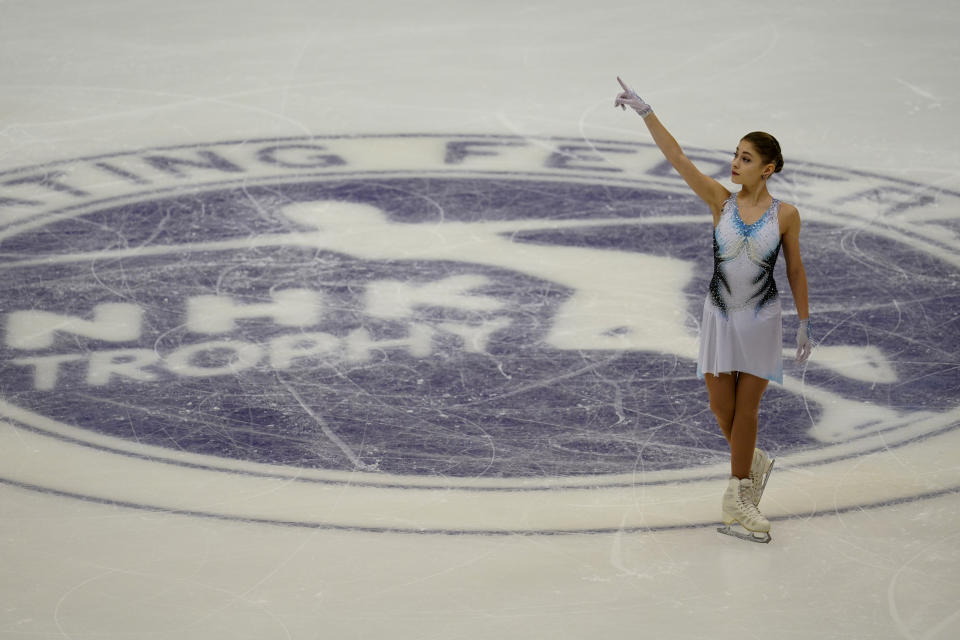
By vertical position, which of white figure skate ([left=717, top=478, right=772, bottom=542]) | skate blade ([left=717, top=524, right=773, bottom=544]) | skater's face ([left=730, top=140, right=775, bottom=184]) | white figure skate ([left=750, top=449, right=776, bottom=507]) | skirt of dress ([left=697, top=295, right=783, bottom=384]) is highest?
skater's face ([left=730, top=140, right=775, bottom=184])

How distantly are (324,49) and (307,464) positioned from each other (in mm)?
7385

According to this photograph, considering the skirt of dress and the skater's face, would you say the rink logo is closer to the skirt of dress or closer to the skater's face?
the skirt of dress

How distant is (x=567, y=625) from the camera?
424 centimetres

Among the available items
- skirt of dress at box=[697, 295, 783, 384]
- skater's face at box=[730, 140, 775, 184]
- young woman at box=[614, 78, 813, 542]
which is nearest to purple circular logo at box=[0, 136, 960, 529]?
young woman at box=[614, 78, 813, 542]

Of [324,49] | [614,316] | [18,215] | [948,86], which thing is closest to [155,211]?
[18,215]

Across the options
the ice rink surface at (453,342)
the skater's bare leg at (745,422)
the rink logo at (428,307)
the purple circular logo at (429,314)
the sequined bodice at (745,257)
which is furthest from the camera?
the rink logo at (428,307)

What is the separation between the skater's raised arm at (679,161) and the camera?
462 centimetres

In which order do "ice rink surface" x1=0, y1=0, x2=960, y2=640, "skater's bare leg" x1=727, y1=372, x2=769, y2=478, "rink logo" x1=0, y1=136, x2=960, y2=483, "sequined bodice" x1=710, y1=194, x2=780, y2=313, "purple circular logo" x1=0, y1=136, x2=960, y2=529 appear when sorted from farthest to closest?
"rink logo" x1=0, y1=136, x2=960, y2=483 < "purple circular logo" x1=0, y1=136, x2=960, y2=529 < "skater's bare leg" x1=727, y1=372, x2=769, y2=478 < "sequined bodice" x1=710, y1=194, x2=780, y2=313 < "ice rink surface" x1=0, y1=0, x2=960, y2=640

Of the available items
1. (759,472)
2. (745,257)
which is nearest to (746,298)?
(745,257)

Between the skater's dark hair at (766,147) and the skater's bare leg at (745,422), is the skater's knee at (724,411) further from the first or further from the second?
the skater's dark hair at (766,147)

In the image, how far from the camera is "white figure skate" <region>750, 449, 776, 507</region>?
15.8ft

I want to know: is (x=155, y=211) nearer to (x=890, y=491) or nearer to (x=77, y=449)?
(x=77, y=449)

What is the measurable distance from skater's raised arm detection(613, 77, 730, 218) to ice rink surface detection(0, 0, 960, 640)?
3.56 ft

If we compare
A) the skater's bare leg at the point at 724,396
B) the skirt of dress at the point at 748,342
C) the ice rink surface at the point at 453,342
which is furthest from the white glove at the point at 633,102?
the ice rink surface at the point at 453,342
